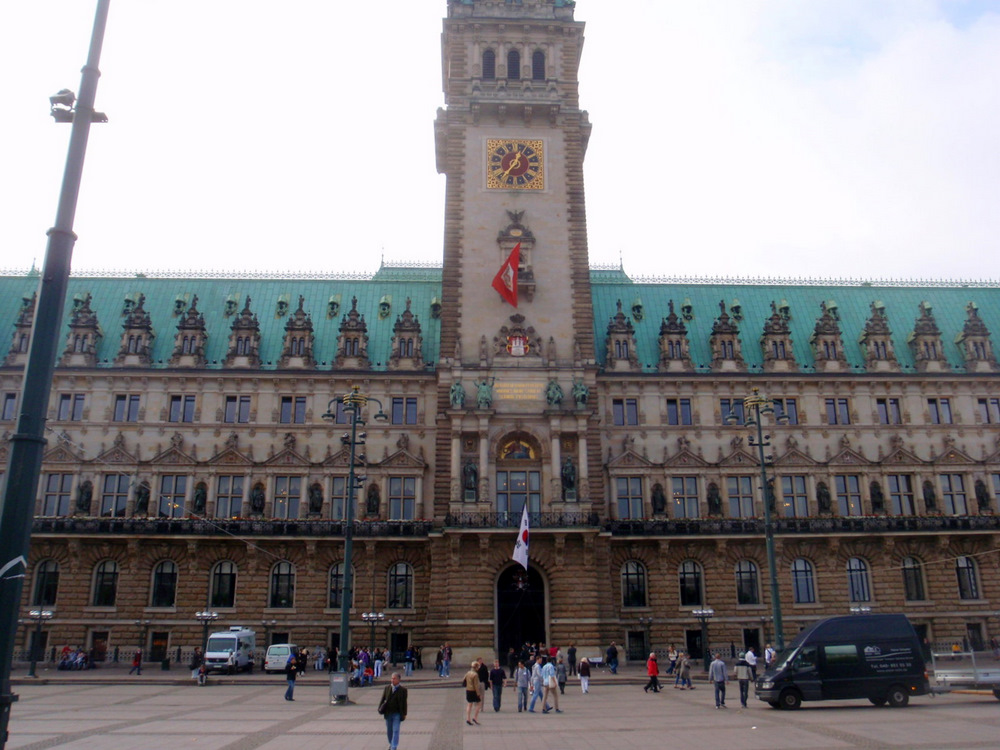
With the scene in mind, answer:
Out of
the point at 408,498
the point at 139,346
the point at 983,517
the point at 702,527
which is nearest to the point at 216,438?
the point at 139,346

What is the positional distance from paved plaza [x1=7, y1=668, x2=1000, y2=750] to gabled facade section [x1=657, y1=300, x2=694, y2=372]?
2592cm

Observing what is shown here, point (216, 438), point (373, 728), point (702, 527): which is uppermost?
point (216, 438)

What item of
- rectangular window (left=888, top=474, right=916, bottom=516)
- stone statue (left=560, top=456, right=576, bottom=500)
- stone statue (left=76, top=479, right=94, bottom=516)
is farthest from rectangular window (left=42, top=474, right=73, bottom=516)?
rectangular window (left=888, top=474, right=916, bottom=516)

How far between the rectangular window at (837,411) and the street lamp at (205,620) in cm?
4134

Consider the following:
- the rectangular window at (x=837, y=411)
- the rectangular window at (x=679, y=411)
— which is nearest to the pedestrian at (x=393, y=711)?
the rectangular window at (x=679, y=411)

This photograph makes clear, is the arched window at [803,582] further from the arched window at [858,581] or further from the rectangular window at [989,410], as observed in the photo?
the rectangular window at [989,410]

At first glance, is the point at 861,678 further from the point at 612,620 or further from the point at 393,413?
the point at 393,413

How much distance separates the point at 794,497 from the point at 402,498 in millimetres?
25868

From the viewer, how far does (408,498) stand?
5275 cm

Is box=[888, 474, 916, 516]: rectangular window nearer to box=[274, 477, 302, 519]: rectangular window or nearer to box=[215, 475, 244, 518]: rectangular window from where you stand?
box=[274, 477, 302, 519]: rectangular window

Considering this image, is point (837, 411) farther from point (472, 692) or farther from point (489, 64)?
point (472, 692)

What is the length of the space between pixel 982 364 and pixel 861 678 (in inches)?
1531

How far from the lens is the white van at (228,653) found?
42500mm

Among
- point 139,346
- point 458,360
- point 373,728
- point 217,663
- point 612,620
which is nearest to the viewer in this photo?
point 373,728
